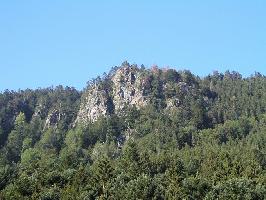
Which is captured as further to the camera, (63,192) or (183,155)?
(183,155)

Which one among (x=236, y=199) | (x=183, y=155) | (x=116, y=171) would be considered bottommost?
(x=236, y=199)

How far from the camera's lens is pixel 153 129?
200 m

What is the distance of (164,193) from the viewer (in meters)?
99.8

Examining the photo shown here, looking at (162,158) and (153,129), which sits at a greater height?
(153,129)

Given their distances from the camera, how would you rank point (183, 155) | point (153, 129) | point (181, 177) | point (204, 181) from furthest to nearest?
point (153, 129) → point (183, 155) → point (181, 177) → point (204, 181)

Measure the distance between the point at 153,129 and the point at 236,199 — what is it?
356ft

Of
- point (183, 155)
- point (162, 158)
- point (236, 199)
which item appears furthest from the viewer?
point (183, 155)

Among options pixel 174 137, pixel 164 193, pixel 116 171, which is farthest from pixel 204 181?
pixel 174 137

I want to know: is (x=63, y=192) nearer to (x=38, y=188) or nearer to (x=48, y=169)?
(x=38, y=188)

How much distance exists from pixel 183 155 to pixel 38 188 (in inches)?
1949

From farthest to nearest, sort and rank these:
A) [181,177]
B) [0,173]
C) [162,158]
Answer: [0,173] → [162,158] → [181,177]

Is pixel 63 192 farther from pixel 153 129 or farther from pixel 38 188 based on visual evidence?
pixel 153 129

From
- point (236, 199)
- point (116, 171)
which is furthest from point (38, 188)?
point (236, 199)

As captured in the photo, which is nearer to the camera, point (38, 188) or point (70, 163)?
point (38, 188)
